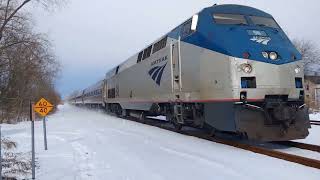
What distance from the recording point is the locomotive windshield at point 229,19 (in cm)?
1119

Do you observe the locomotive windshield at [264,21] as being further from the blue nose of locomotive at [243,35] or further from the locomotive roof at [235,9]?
the locomotive roof at [235,9]

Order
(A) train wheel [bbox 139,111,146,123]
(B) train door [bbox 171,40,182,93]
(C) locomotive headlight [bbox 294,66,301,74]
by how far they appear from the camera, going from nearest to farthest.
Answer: (C) locomotive headlight [bbox 294,66,301,74]
(B) train door [bbox 171,40,182,93]
(A) train wheel [bbox 139,111,146,123]

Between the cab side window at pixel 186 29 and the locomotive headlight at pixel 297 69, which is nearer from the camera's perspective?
the locomotive headlight at pixel 297 69

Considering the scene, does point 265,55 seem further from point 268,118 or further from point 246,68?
point 268,118

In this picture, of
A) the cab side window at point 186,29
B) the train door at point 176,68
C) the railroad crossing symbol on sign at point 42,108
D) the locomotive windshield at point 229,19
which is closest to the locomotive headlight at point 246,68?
the locomotive windshield at point 229,19

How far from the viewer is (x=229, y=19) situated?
11297mm

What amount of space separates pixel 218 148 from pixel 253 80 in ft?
6.37

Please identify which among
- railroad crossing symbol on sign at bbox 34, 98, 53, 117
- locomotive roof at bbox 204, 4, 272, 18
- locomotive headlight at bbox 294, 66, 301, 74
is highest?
locomotive roof at bbox 204, 4, 272, 18

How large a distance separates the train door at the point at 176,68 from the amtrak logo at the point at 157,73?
94cm

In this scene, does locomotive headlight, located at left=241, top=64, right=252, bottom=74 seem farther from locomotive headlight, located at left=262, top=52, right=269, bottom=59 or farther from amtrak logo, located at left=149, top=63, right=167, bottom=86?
amtrak logo, located at left=149, top=63, right=167, bottom=86

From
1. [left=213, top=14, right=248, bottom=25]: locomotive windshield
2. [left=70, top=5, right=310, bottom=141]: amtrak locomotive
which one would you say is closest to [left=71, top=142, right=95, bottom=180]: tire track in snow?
[left=70, top=5, right=310, bottom=141]: amtrak locomotive

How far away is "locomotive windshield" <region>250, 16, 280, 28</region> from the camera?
11375 mm

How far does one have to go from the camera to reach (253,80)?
9844 millimetres

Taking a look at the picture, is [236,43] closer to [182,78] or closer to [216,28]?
[216,28]
